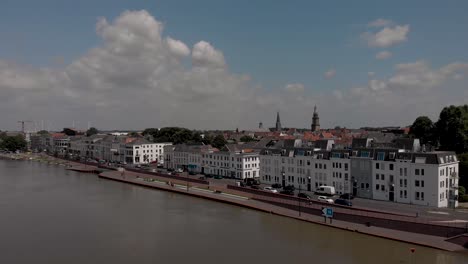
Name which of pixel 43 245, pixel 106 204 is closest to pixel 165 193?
pixel 106 204

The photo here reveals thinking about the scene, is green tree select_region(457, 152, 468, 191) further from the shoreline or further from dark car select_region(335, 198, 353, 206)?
the shoreline

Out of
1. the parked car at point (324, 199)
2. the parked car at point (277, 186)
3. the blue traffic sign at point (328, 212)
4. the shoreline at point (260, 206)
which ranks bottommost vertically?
the shoreline at point (260, 206)

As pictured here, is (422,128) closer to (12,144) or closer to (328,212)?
(328,212)

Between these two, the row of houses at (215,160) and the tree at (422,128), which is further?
the row of houses at (215,160)

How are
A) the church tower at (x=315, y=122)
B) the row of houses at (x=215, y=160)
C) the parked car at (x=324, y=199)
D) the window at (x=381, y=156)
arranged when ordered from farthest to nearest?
the church tower at (x=315, y=122), the row of houses at (x=215, y=160), the window at (x=381, y=156), the parked car at (x=324, y=199)

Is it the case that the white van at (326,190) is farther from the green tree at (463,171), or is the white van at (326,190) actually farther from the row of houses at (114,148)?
the row of houses at (114,148)

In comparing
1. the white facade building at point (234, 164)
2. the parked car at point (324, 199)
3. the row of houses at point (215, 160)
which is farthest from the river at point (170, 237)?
the row of houses at point (215, 160)
